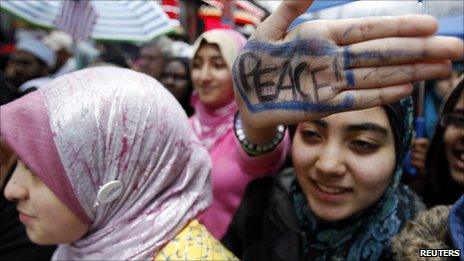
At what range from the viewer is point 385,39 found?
812 mm

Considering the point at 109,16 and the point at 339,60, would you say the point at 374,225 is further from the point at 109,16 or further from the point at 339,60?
the point at 109,16

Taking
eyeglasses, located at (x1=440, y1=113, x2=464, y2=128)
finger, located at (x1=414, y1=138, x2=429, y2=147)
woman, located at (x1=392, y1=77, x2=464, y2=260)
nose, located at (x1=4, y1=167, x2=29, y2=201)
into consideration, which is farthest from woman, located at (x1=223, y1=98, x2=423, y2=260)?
nose, located at (x1=4, y1=167, x2=29, y2=201)

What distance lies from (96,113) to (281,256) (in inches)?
29.6

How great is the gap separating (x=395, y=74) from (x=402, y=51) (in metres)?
0.05

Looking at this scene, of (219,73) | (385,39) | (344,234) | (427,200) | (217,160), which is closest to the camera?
(385,39)

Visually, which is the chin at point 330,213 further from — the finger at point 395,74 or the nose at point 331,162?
the finger at point 395,74

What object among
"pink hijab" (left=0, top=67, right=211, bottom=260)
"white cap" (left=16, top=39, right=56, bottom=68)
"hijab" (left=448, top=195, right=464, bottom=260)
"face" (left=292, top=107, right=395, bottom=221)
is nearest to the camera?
"hijab" (left=448, top=195, right=464, bottom=260)

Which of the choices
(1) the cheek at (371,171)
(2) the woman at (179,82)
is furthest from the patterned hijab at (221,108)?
(1) the cheek at (371,171)

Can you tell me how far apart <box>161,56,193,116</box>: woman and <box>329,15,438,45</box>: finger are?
2.86 m

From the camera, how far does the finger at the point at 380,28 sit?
0.79 m

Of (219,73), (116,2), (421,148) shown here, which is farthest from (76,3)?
(421,148)

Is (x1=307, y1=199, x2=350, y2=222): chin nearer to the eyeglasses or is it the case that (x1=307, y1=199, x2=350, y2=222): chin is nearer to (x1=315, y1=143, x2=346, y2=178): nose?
(x1=315, y1=143, x2=346, y2=178): nose

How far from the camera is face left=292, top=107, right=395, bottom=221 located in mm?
1360

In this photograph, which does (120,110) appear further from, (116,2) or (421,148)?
(421,148)
